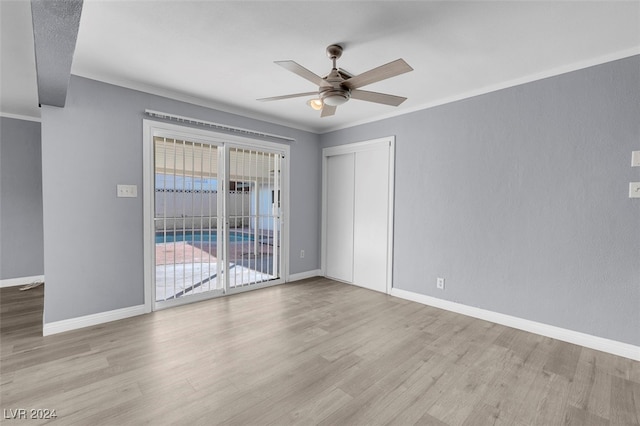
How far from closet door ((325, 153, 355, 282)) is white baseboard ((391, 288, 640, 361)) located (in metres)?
1.26

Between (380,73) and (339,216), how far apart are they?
297 centimetres

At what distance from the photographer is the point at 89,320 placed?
2855mm

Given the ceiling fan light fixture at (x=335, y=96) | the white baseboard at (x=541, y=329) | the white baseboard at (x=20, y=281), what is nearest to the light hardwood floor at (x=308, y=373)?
the white baseboard at (x=541, y=329)

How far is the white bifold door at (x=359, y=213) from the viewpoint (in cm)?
406

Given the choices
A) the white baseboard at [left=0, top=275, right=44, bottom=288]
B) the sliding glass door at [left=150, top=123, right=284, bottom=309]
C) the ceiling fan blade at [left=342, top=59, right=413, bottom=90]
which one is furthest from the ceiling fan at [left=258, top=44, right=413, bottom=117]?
the white baseboard at [left=0, top=275, right=44, bottom=288]

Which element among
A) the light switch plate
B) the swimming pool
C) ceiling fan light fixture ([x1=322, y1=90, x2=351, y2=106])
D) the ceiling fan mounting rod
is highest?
the ceiling fan mounting rod

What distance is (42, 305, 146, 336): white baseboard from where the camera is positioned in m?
→ 2.68

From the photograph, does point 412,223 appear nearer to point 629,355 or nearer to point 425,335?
point 425,335

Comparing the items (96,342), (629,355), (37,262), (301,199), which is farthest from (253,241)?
(629,355)

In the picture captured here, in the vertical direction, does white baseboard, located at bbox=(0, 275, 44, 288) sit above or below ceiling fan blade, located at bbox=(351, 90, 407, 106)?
below

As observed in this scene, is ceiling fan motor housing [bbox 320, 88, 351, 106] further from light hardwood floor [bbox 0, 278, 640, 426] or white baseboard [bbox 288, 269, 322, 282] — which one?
white baseboard [bbox 288, 269, 322, 282]

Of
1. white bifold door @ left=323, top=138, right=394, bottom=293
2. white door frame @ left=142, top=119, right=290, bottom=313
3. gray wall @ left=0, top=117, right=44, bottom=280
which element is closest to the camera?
white door frame @ left=142, top=119, right=290, bottom=313

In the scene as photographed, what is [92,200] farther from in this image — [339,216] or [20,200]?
[339,216]

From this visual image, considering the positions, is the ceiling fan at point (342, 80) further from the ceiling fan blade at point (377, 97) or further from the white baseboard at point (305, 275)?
the white baseboard at point (305, 275)
